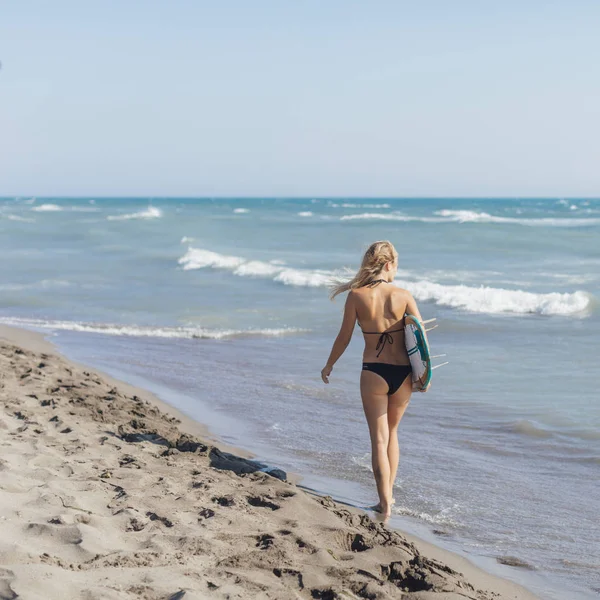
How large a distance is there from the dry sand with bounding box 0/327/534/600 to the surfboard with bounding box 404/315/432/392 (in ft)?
3.20

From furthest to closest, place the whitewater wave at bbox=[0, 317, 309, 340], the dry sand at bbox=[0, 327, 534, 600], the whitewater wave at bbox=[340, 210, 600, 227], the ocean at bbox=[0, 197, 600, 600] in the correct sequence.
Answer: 1. the whitewater wave at bbox=[340, 210, 600, 227]
2. the whitewater wave at bbox=[0, 317, 309, 340]
3. the ocean at bbox=[0, 197, 600, 600]
4. the dry sand at bbox=[0, 327, 534, 600]

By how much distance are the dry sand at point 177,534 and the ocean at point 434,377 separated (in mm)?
687

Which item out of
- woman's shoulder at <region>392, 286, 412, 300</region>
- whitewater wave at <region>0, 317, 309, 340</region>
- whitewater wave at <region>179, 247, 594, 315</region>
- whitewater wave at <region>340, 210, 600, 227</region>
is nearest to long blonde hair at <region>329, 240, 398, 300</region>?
woman's shoulder at <region>392, 286, 412, 300</region>

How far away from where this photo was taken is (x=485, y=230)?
134ft

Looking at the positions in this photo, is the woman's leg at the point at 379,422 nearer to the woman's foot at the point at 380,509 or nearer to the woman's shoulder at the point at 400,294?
the woman's foot at the point at 380,509

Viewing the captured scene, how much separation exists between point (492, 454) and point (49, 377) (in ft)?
14.8

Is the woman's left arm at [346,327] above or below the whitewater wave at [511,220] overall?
below

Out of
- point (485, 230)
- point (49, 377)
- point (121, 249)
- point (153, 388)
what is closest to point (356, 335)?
point (153, 388)

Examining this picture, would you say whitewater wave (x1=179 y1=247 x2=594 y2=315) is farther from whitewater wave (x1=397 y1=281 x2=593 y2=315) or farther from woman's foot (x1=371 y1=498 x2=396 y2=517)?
woman's foot (x1=371 y1=498 x2=396 y2=517)

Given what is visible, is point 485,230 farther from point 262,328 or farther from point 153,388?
point 153,388

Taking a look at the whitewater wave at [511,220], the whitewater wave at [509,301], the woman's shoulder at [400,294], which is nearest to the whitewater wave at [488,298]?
the whitewater wave at [509,301]

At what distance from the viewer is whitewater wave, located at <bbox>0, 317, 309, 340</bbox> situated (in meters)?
12.9

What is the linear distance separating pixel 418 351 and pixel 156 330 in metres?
8.83

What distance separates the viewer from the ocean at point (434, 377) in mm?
5441
